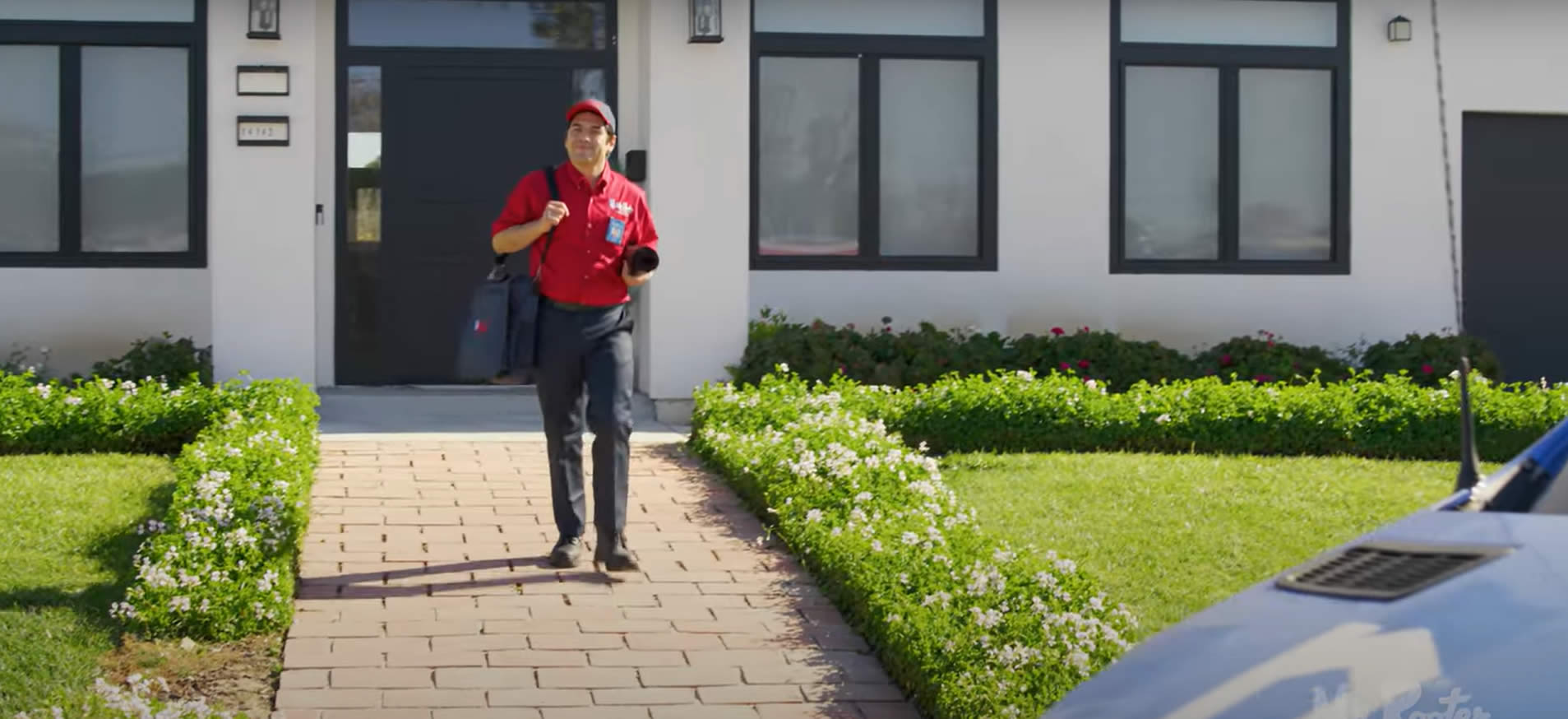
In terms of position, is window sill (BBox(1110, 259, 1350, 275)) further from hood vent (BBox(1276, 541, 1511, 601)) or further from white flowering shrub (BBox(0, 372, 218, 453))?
hood vent (BBox(1276, 541, 1511, 601))

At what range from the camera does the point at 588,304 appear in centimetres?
727

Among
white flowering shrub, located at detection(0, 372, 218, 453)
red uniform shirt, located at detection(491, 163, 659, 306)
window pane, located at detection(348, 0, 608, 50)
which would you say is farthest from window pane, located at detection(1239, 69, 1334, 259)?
red uniform shirt, located at detection(491, 163, 659, 306)

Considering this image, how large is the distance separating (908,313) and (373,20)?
420cm

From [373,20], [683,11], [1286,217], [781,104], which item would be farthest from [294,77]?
[1286,217]

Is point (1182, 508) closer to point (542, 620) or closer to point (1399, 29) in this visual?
point (542, 620)

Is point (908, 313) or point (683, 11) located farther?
point (908, 313)

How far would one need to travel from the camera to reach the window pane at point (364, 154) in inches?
508

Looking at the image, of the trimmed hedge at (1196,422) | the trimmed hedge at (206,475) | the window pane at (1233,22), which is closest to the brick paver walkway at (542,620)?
the trimmed hedge at (206,475)

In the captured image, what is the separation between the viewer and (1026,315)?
13.5m

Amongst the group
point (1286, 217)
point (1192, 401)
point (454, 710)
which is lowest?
point (454, 710)

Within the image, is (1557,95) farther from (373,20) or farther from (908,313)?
(373,20)

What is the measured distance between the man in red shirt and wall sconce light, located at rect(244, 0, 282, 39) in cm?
527

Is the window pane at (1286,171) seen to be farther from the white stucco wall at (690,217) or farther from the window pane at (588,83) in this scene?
the window pane at (588,83)

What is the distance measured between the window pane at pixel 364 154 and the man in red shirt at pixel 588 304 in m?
Result: 5.88
